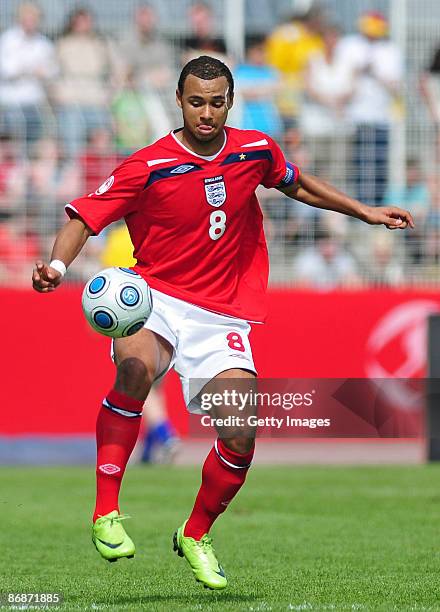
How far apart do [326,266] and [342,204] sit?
904 cm

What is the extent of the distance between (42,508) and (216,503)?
4403mm

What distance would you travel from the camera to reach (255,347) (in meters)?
15.6

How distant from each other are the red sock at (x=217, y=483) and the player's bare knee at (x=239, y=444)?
2cm

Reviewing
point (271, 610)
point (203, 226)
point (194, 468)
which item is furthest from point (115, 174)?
point (194, 468)

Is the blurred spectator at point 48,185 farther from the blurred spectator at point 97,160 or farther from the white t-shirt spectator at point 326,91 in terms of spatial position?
the white t-shirt spectator at point 326,91

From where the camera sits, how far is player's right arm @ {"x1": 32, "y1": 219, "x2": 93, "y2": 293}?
591 centimetres

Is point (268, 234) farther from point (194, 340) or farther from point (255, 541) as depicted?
point (194, 340)

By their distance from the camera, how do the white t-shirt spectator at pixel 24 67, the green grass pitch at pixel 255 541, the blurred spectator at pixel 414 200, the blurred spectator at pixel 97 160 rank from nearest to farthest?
the green grass pitch at pixel 255 541 → the blurred spectator at pixel 97 160 → the blurred spectator at pixel 414 200 → the white t-shirt spectator at pixel 24 67

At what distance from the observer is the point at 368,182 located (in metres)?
16.2

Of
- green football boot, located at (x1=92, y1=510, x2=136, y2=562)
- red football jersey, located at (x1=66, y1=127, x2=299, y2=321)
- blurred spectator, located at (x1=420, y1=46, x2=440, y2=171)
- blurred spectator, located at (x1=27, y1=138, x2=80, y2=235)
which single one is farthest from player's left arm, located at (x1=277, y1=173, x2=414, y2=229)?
blurred spectator, located at (x1=420, y1=46, x2=440, y2=171)

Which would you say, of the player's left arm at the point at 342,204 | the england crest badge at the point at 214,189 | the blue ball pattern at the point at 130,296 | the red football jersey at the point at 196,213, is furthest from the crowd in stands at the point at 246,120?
the blue ball pattern at the point at 130,296

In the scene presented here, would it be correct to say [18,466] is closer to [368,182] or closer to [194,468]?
[194,468]

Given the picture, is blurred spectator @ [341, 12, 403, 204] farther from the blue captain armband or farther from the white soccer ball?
the white soccer ball

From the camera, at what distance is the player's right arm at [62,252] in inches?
233
